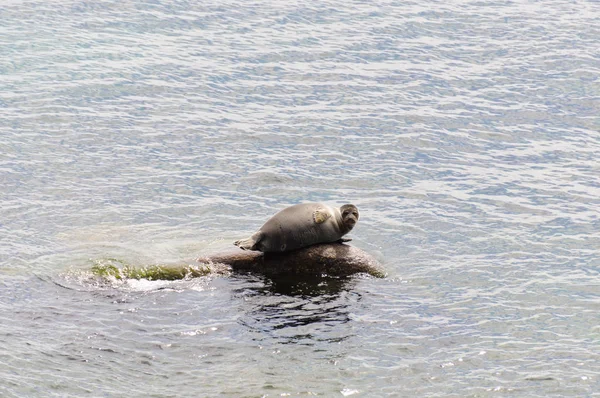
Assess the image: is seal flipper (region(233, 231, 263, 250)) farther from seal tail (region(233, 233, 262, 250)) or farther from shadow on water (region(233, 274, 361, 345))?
shadow on water (region(233, 274, 361, 345))

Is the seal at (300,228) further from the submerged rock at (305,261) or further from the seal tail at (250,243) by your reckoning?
the submerged rock at (305,261)

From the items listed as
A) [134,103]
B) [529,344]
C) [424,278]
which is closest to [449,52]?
[134,103]

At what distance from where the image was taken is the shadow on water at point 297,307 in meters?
12.4

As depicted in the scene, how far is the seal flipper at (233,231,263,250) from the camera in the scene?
45.5 ft

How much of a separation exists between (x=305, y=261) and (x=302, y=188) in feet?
13.0

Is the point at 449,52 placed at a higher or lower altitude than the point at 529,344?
higher

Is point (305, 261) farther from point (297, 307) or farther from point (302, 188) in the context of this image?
point (302, 188)

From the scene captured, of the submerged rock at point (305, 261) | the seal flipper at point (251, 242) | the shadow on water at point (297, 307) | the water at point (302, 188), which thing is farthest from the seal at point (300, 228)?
the water at point (302, 188)

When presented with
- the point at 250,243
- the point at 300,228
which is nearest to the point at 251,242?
the point at 250,243

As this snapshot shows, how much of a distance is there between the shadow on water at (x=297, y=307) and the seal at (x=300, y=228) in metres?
0.45

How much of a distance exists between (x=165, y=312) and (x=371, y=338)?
260cm

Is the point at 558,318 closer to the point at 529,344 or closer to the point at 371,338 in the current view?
the point at 529,344

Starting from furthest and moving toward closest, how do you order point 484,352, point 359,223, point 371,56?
1. point 371,56
2. point 359,223
3. point 484,352

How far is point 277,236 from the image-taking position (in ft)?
45.6
